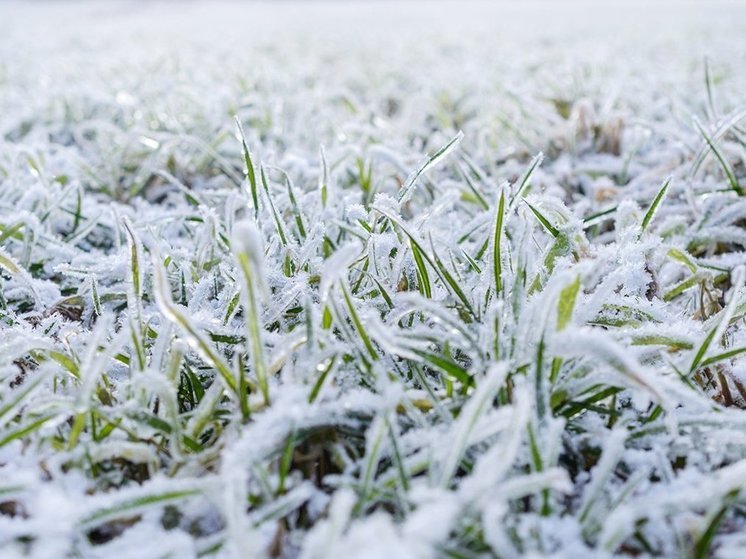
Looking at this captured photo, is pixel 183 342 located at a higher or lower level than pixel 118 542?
higher

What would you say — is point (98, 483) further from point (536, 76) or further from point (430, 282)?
point (536, 76)

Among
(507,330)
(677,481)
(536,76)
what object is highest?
(536,76)

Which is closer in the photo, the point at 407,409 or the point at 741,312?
the point at 407,409

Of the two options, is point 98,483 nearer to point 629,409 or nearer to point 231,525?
point 231,525

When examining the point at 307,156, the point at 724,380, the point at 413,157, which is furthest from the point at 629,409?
the point at 307,156

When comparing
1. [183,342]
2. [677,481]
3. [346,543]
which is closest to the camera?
[346,543]

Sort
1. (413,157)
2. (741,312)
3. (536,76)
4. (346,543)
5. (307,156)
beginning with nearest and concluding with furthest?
(346,543) < (741,312) < (413,157) < (307,156) < (536,76)
